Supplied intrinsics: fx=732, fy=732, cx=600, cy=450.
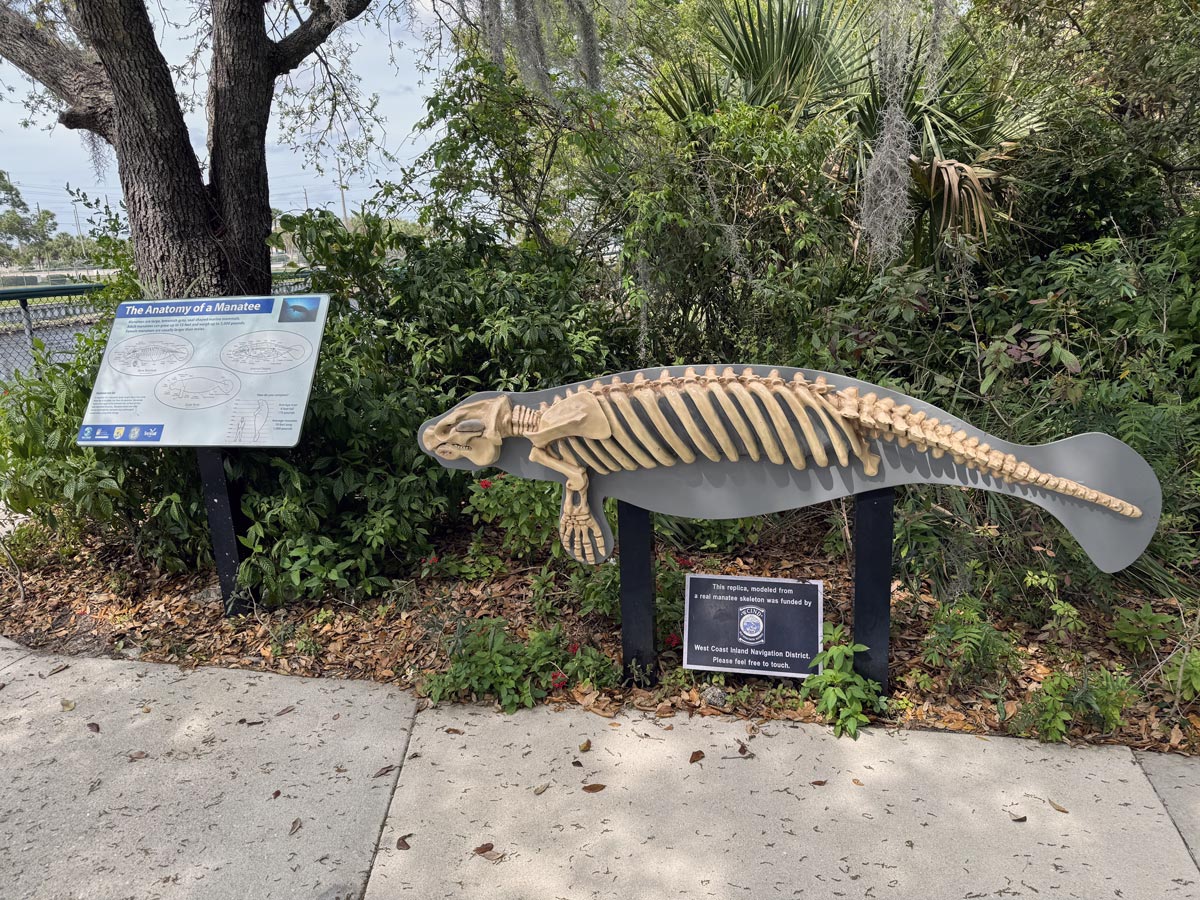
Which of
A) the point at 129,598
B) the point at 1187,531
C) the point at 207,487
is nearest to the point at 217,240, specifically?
the point at 207,487

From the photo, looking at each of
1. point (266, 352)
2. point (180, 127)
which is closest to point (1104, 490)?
point (266, 352)

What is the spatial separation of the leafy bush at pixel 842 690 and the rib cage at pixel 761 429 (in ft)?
2.68

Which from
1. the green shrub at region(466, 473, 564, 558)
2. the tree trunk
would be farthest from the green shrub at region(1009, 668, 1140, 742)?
the tree trunk

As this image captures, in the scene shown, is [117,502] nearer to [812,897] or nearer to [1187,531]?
[812,897]

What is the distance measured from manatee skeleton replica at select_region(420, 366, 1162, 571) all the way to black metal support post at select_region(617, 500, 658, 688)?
0.26ft

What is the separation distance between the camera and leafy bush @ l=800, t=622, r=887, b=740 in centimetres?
289

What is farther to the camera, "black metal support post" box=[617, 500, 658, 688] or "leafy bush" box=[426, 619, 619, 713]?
"leafy bush" box=[426, 619, 619, 713]

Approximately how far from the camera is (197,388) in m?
3.61

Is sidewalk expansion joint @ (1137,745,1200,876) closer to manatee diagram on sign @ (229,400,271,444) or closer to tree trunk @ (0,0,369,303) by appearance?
manatee diagram on sign @ (229,400,271,444)

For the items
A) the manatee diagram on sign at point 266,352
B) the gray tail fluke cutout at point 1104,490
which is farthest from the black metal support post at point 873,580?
the manatee diagram on sign at point 266,352

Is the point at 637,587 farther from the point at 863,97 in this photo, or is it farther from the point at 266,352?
the point at 863,97

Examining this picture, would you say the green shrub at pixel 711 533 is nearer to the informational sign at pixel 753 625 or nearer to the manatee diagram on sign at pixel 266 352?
the informational sign at pixel 753 625

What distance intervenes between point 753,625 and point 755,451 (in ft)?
2.65

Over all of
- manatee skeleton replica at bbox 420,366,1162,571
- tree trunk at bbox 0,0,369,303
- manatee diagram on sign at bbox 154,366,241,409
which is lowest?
manatee skeleton replica at bbox 420,366,1162,571
